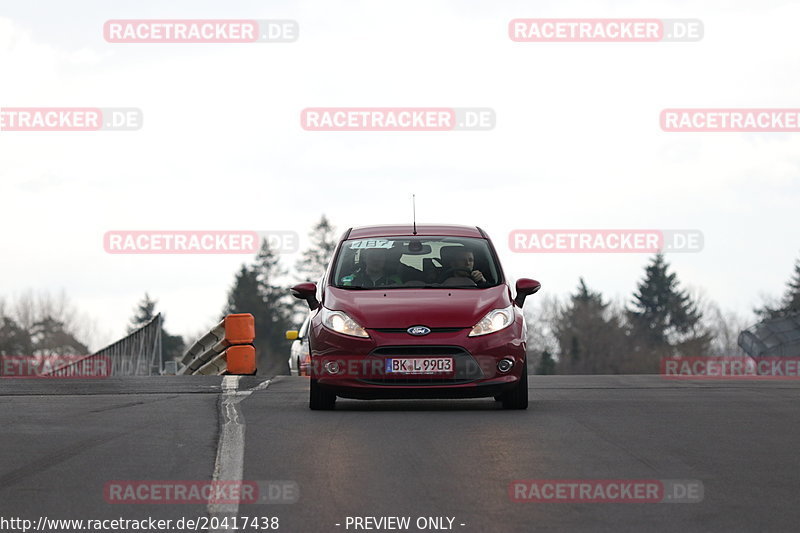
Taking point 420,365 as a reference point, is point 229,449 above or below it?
below

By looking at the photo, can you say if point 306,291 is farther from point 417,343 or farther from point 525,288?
point 525,288

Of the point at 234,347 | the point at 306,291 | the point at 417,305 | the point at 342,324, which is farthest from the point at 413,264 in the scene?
the point at 234,347

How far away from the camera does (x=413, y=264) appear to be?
1348 cm

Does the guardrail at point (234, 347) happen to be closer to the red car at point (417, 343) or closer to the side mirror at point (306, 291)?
the side mirror at point (306, 291)

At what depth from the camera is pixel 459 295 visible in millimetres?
12867

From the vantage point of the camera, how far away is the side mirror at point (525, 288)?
1327cm

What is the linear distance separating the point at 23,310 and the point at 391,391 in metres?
114

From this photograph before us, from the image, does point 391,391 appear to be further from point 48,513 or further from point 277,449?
point 48,513

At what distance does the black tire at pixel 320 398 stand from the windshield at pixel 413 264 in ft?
3.91

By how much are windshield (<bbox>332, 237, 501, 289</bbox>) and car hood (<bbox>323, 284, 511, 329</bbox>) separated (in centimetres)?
23

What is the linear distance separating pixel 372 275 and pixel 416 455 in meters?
4.69

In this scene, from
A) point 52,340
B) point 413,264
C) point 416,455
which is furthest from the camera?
point 52,340

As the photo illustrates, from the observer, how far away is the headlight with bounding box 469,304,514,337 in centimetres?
1246

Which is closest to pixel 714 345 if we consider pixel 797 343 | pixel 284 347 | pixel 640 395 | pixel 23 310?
pixel 284 347
